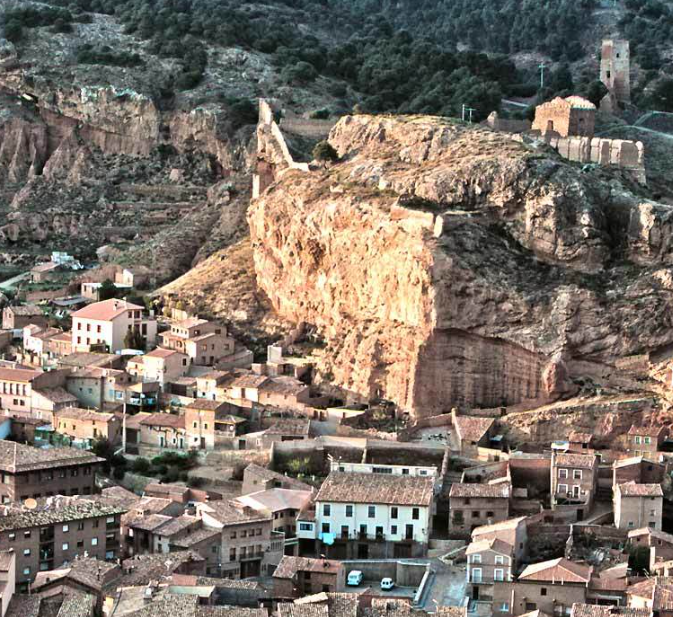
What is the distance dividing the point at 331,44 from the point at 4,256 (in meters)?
23.8

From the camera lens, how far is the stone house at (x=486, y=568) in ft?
162

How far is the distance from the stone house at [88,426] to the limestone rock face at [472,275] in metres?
6.71

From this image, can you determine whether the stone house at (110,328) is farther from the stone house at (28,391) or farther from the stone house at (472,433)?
the stone house at (472,433)

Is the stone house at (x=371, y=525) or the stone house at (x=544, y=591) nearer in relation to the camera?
the stone house at (x=544, y=591)

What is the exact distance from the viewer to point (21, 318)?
69.2m

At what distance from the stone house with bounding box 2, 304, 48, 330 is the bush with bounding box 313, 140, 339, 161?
10178mm

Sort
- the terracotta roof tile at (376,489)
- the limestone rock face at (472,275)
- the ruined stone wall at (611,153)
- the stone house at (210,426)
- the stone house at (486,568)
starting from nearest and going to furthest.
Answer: the stone house at (486,568) < the terracotta roof tile at (376,489) < the stone house at (210,426) < the limestone rock face at (472,275) < the ruined stone wall at (611,153)

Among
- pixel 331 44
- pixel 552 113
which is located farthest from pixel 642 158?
pixel 331 44

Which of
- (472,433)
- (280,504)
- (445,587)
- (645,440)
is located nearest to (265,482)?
(280,504)

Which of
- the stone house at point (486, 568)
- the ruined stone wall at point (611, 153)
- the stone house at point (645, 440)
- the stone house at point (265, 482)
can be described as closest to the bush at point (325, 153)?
the ruined stone wall at point (611, 153)

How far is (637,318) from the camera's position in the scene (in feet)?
198

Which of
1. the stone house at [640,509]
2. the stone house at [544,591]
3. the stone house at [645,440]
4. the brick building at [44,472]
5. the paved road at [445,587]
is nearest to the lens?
the stone house at [544,591]

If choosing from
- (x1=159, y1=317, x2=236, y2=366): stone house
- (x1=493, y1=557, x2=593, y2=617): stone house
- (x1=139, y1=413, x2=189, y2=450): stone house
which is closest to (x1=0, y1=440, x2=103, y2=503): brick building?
(x1=139, y1=413, x2=189, y2=450): stone house

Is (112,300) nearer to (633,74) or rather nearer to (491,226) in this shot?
(491,226)
